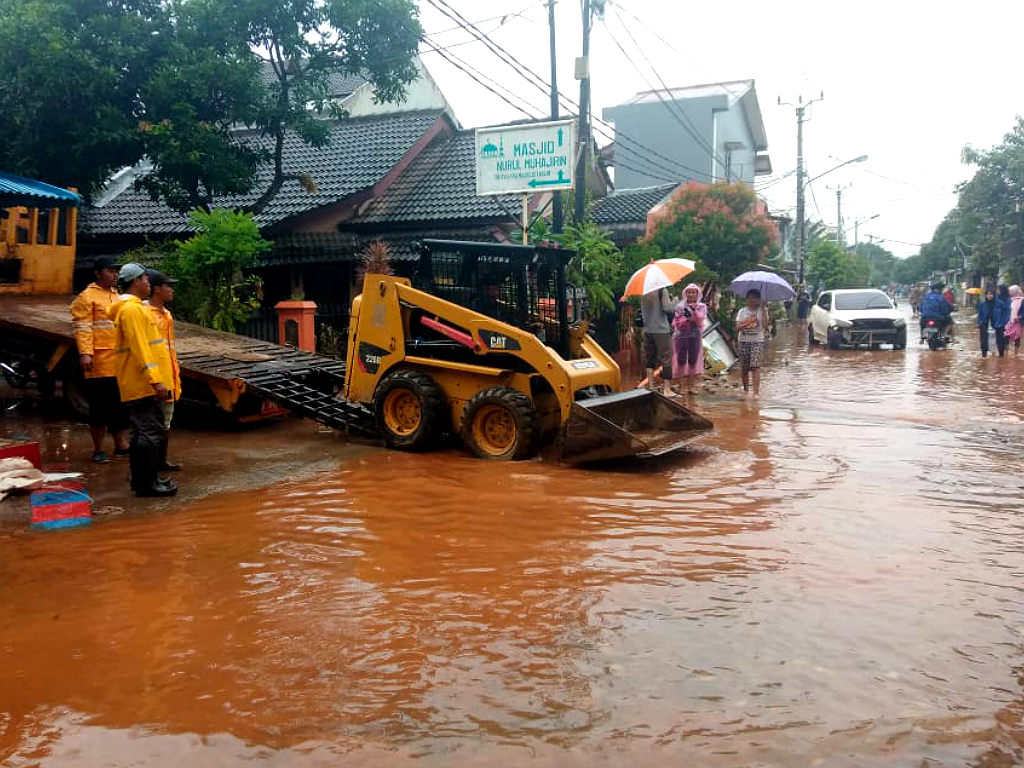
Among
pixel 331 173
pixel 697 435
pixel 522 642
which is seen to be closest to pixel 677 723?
pixel 522 642

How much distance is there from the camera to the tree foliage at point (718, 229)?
21906mm

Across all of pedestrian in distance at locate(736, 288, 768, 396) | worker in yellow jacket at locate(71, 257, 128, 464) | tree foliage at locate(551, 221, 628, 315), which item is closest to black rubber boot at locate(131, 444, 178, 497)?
worker in yellow jacket at locate(71, 257, 128, 464)

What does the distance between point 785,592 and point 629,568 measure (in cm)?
84

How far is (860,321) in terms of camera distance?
2072 cm

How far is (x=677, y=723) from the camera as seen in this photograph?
10.2 feet

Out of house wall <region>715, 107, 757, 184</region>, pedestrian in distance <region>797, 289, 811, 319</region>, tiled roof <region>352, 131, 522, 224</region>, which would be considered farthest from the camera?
house wall <region>715, 107, 757, 184</region>

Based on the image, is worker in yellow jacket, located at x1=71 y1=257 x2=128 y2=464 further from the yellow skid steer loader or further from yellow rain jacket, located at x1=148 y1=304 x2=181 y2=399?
the yellow skid steer loader

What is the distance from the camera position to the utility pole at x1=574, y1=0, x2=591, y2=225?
51.1 feet

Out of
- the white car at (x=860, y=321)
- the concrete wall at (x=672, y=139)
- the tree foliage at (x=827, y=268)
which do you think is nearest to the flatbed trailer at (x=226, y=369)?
the white car at (x=860, y=321)

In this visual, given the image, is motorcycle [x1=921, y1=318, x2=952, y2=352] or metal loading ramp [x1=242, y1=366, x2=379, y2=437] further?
motorcycle [x1=921, y1=318, x2=952, y2=352]

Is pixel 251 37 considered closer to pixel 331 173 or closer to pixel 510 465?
pixel 331 173

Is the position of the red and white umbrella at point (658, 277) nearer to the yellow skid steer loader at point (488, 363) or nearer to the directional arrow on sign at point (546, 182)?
the yellow skid steer loader at point (488, 363)

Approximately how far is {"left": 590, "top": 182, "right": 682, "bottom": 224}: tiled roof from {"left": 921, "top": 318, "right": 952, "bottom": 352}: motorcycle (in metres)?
8.03

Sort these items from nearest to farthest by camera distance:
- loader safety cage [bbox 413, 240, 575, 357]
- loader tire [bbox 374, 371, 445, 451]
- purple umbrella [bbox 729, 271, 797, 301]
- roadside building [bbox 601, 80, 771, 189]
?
loader tire [bbox 374, 371, 445, 451]
loader safety cage [bbox 413, 240, 575, 357]
purple umbrella [bbox 729, 271, 797, 301]
roadside building [bbox 601, 80, 771, 189]
